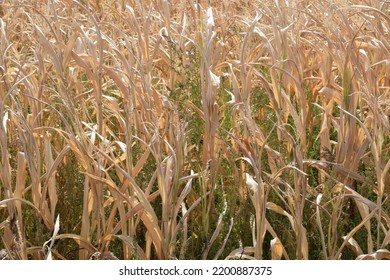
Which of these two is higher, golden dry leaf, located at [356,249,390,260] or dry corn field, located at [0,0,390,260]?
dry corn field, located at [0,0,390,260]

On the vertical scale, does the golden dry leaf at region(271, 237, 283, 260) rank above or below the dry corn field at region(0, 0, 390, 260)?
below

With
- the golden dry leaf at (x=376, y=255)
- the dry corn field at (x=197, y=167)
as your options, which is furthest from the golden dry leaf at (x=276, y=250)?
the golden dry leaf at (x=376, y=255)

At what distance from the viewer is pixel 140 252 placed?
1681 millimetres

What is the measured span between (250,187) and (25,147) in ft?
1.61

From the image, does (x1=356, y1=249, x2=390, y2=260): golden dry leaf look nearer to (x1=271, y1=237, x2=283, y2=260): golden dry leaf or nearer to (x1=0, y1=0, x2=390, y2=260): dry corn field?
(x1=0, y1=0, x2=390, y2=260): dry corn field

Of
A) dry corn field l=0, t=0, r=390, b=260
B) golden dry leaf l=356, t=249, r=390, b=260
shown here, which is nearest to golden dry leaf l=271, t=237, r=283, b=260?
dry corn field l=0, t=0, r=390, b=260

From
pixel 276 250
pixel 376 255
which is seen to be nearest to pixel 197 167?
pixel 276 250

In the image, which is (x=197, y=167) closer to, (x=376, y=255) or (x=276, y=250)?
(x=276, y=250)

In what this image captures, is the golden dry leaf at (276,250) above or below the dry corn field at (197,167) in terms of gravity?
below

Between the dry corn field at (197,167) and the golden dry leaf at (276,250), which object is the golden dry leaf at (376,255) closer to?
the dry corn field at (197,167)

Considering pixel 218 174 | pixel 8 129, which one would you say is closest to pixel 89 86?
pixel 8 129

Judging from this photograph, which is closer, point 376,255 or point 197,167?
point 376,255

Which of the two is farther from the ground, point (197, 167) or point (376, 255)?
point (197, 167)

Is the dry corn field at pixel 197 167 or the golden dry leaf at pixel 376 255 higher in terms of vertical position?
the dry corn field at pixel 197 167
